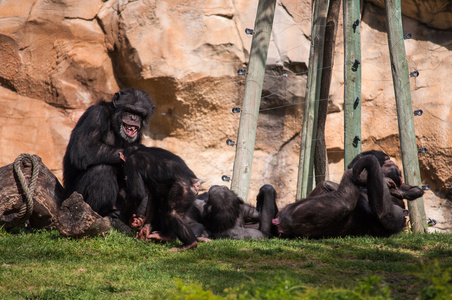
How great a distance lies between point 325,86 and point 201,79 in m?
3.35

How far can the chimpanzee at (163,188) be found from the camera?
579 centimetres

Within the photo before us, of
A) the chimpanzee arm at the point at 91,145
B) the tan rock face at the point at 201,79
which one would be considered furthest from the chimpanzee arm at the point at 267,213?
the tan rock face at the point at 201,79

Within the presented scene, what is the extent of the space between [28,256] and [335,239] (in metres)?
3.65

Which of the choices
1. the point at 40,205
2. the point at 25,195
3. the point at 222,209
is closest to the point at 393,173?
the point at 222,209

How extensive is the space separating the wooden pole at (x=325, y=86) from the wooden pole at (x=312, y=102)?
25 centimetres

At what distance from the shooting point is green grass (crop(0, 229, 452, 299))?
13.2 ft

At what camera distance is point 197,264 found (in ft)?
16.4

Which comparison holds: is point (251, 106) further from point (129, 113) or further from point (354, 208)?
point (354, 208)

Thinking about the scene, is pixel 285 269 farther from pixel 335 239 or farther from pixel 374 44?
pixel 374 44

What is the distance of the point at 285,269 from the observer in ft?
15.6

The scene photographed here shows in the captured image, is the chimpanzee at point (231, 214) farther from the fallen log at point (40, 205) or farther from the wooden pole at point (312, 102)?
the wooden pole at point (312, 102)

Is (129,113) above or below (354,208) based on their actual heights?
above

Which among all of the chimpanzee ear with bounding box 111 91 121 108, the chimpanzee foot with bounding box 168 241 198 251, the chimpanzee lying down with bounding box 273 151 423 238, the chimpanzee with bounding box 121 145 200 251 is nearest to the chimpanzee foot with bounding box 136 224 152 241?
the chimpanzee with bounding box 121 145 200 251

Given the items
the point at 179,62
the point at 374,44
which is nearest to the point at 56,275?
the point at 179,62
